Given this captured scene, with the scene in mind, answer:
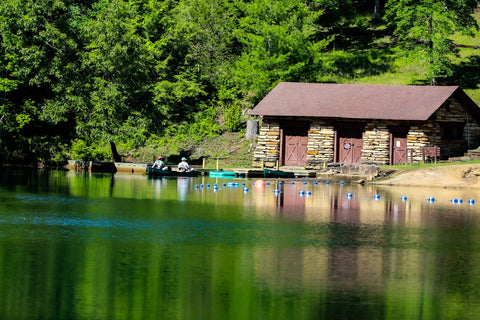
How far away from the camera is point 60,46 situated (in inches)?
2218

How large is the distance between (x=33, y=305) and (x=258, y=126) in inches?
2059

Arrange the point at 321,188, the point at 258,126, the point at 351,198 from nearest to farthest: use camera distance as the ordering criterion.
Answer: the point at 351,198 → the point at 321,188 → the point at 258,126

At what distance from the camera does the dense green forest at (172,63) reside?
185 ft

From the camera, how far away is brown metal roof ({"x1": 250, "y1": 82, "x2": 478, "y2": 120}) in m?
58.8

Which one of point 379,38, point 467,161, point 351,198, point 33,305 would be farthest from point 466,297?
point 379,38

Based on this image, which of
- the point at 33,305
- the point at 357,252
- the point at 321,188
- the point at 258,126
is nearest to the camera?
the point at 33,305

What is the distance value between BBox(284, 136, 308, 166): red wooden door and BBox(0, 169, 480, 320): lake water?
75.2ft

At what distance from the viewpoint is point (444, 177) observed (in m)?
49.3

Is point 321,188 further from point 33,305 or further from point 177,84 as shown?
point 33,305

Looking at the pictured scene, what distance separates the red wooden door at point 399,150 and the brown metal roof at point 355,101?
2293 millimetres

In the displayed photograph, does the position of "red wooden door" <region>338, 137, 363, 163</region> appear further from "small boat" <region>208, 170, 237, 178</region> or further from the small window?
"small boat" <region>208, 170, 237, 178</region>

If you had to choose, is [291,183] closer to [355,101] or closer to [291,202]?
[291,202]

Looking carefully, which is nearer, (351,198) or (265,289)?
(265,289)

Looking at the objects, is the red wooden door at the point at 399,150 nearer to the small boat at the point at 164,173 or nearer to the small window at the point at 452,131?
the small window at the point at 452,131
